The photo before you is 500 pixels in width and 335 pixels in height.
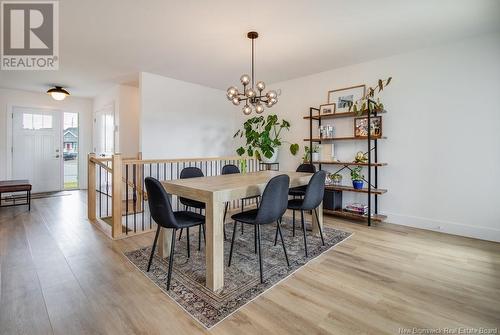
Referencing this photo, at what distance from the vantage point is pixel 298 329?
156 centimetres

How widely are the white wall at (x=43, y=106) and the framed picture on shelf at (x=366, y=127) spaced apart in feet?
22.5

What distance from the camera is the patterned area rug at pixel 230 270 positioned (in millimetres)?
1805

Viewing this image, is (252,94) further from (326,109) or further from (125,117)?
(125,117)

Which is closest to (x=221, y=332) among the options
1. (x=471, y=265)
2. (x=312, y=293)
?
(x=312, y=293)

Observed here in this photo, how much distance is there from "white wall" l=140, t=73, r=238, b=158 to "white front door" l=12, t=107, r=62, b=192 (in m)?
3.55

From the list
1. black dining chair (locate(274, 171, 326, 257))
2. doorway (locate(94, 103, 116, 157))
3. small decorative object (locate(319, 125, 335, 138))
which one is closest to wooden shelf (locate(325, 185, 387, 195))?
small decorative object (locate(319, 125, 335, 138))

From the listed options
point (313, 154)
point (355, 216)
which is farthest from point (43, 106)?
point (355, 216)

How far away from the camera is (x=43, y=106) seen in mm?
6184

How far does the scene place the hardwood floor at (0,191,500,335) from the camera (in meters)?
1.60

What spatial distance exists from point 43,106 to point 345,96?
23.3ft

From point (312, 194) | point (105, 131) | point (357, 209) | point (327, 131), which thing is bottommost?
point (357, 209)

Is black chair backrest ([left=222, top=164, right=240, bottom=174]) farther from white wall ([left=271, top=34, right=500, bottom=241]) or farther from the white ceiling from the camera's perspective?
white wall ([left=271, top=34, right=500, bottom=241])

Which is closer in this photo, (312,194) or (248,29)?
(312,194)

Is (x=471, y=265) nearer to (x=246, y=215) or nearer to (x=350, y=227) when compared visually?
(x=350, y=227)
